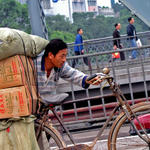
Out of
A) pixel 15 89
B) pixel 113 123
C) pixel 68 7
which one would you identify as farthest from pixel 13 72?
pixel 68 7

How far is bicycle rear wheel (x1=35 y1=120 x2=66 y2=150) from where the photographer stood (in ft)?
14.3

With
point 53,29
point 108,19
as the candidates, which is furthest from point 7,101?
point 53,29

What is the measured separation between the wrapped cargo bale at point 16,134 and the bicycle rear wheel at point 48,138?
324mm

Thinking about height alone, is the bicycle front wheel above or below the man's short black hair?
below

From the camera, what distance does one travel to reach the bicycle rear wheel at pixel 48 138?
436 centimetres

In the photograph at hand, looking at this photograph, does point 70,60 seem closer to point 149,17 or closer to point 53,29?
point 149,17

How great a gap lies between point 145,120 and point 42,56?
4.40ft

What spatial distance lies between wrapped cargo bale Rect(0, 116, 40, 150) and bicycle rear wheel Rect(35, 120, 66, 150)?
0.32 m

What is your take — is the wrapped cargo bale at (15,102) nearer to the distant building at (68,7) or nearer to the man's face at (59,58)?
the man's face at (59,58)

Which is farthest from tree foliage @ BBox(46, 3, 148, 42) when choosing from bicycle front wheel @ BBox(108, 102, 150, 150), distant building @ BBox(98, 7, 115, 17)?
bicycle front wheel @ BBox(108, 102, 150, 150)

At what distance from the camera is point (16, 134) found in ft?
13.2

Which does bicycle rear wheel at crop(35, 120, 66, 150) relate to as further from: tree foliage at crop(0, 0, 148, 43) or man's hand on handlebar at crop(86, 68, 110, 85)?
tree foliage at crop(0, 0, 148, 43)

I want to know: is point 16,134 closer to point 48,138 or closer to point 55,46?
point 48,138

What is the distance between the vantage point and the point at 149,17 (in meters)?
4.07
